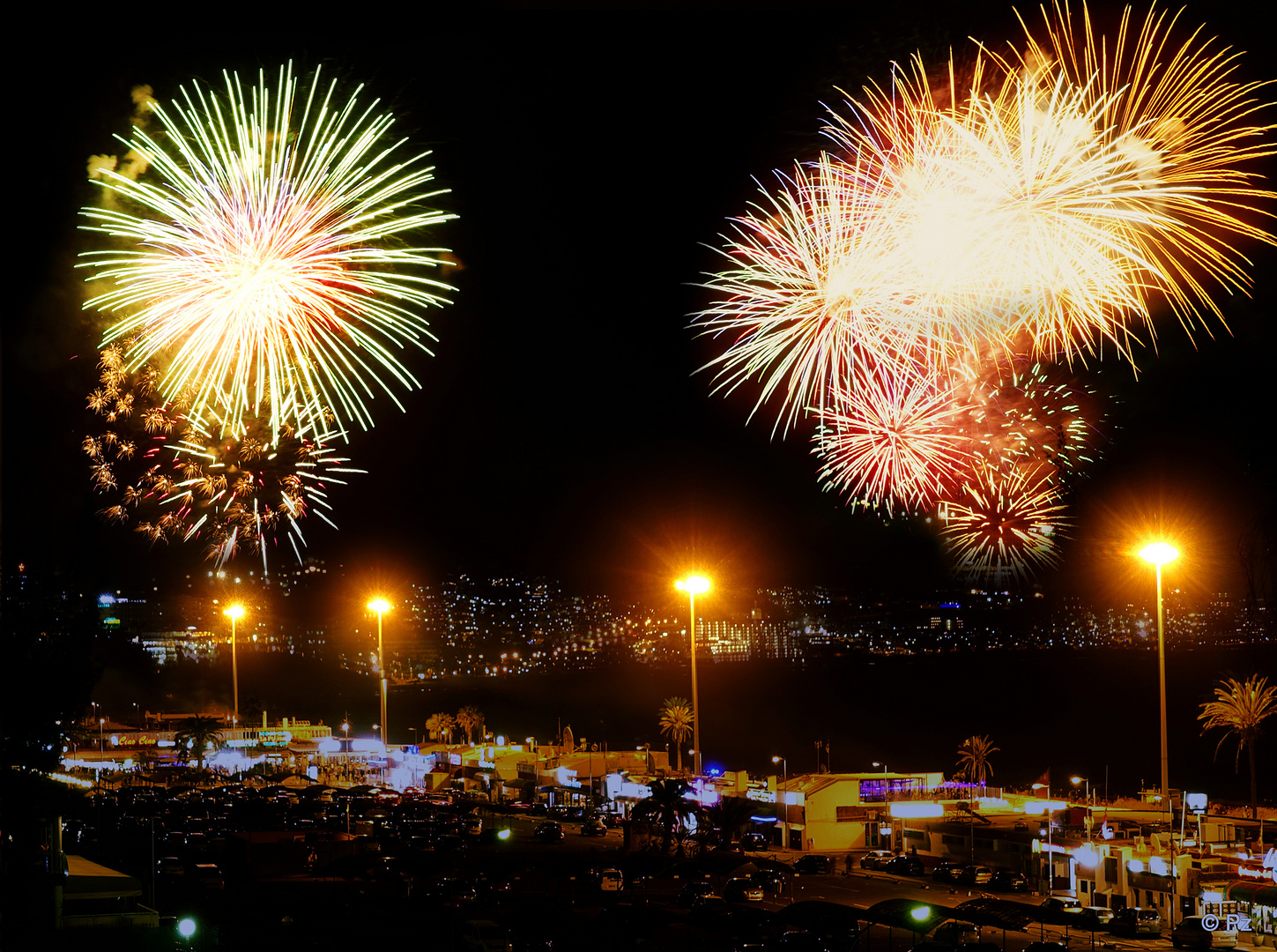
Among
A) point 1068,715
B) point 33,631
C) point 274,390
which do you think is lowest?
point 1068,715

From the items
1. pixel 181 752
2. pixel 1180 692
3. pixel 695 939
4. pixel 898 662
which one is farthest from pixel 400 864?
pixel 898 662

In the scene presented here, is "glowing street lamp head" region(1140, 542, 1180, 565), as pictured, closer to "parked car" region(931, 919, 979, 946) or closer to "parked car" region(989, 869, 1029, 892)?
"parked car" region(931, 919, 979, 946)

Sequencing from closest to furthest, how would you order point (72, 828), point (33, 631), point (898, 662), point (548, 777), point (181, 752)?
point (33, 631)
point (72, 828)
point (548, 777)
point (181, 752)
point (898, 662)

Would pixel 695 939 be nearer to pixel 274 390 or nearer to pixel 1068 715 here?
pixel 274 390

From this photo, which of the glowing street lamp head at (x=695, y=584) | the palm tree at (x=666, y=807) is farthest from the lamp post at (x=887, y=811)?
the glowing street lamp head at (x=695, y=584)

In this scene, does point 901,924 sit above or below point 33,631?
below

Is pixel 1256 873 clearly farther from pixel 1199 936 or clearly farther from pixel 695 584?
pixel 695 584
